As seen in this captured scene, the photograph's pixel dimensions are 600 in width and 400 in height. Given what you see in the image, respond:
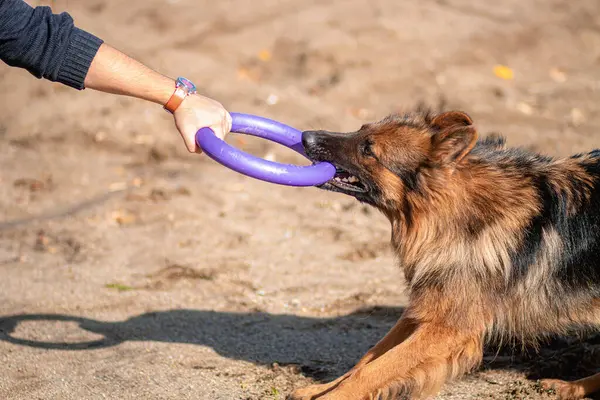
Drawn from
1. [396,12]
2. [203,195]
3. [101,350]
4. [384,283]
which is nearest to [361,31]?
[396,12]

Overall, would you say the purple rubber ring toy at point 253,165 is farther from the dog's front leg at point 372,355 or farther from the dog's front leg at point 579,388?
the dog's front leg at point 579,388

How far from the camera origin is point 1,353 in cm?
532

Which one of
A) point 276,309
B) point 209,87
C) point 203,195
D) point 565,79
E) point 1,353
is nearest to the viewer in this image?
point 1,353

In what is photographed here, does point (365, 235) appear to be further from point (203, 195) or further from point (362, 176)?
point (362, 176)

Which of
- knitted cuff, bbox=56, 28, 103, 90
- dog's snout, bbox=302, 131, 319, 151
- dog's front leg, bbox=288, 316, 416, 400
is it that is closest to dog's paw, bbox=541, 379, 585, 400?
dog's front leg, bbox=288, 316, 416, 400

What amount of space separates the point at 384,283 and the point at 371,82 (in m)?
4.83

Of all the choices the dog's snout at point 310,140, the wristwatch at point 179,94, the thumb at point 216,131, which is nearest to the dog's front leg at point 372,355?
the dog's snout at point 310,140

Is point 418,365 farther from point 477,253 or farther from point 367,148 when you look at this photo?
point 367,148

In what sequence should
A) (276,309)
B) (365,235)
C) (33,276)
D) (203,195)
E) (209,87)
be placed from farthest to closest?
(209,87), (203,195), (365,235), (33,276), (276,309)

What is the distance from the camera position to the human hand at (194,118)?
175 inches

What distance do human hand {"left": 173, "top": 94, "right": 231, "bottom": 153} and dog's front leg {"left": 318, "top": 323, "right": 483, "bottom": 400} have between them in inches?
65.1

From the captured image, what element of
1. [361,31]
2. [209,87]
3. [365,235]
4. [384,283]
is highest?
[361,31]

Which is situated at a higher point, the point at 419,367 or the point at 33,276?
the point at 33,276

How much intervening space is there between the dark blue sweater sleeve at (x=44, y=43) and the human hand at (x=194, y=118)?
1.98 feet
